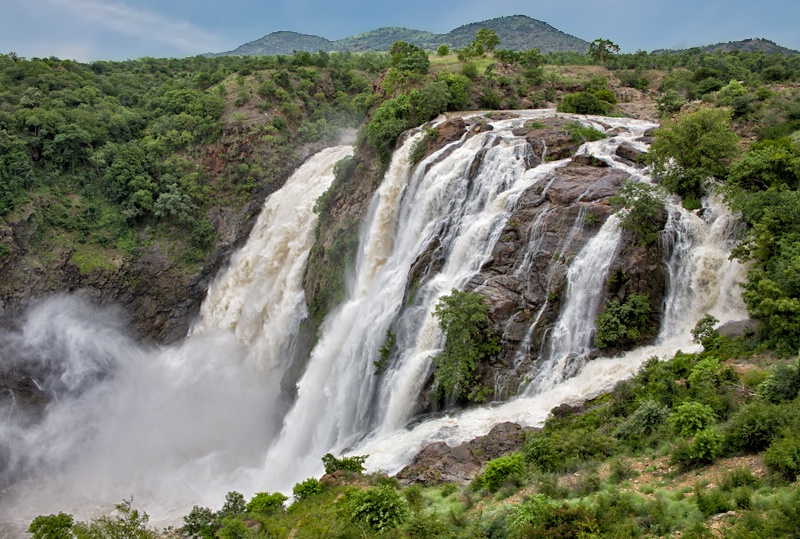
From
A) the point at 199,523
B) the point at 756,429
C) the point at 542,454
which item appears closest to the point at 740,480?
the point at 756,429

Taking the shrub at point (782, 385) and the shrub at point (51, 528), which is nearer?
the shrub at point (782, 385)

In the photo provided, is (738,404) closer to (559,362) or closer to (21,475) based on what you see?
(559,362)

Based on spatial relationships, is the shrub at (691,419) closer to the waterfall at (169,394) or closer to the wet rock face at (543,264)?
the wet rock face at (543,264)

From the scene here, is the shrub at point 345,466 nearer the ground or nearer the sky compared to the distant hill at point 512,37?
nearer the ground

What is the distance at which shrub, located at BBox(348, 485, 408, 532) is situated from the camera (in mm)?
11570

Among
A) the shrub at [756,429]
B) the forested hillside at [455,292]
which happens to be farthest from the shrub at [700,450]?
the shrub at [756,429]

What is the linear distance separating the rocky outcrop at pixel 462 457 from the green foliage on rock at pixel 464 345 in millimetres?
2494

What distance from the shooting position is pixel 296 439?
2308 centimetres

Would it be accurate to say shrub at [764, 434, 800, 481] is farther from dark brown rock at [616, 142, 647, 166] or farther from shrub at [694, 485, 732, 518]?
dark brown rock at [616, 142, 647, 166]

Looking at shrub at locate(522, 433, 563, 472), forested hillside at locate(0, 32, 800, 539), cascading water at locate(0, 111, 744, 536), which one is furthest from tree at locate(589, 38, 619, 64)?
shrub at locate(522, 433, 563, 472)

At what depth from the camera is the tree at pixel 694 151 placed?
19188 millimetres

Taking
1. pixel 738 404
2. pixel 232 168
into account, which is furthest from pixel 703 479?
pixel 232 168

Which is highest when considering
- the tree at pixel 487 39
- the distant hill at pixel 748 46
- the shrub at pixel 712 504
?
the distant hill at pixel 748 46

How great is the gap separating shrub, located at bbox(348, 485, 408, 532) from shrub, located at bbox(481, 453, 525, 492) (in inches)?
74.3
